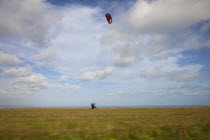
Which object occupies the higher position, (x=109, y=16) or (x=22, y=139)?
(x=109, y=16)

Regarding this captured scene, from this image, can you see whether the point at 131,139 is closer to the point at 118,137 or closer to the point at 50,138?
the point at 118,137

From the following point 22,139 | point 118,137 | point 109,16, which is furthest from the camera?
point 109,16

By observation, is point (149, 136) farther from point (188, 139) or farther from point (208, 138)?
point (208, 138)

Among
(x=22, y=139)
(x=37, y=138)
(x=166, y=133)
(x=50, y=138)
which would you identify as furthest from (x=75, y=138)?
(x=166, y=133)

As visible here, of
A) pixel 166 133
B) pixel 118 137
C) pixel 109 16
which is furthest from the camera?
pixel 109 16

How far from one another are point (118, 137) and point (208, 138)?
6.24 metres

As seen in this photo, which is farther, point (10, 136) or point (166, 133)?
point (166, 133)

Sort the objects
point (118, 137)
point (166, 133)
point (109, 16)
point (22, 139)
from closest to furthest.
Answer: point (22, 139)
point (118, 137)
point (166, 133)
point (109, 16)

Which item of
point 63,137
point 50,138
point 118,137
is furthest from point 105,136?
point 50,138

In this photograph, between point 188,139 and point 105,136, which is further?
point 105,136

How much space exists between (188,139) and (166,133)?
193 centimetres

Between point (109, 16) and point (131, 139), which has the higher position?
point (109, 16)

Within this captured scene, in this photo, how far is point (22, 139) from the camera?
1096 cm

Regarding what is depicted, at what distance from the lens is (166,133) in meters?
12.8
